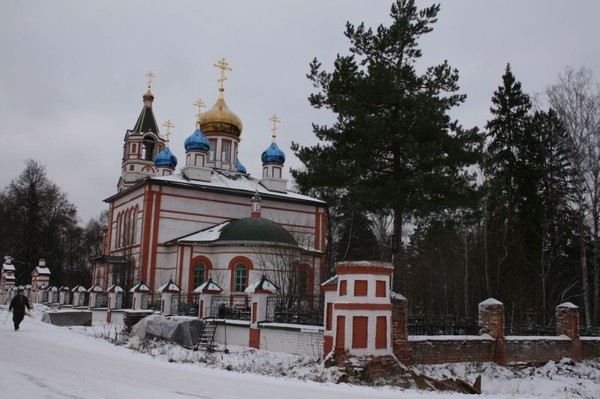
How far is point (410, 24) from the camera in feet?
68.4

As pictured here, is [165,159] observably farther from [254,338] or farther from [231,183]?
[254,338]

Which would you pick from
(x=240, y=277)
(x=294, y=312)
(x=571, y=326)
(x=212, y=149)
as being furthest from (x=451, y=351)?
(x=212, y=149)

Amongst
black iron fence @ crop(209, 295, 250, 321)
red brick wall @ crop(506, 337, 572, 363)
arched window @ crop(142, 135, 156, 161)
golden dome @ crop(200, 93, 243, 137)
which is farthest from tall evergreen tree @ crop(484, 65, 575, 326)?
arched window @ crop(142, 135, 156, 161)

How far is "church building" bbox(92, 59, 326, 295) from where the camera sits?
88.7ft

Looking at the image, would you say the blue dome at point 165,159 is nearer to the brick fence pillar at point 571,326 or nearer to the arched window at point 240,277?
the arched window at point 240,277

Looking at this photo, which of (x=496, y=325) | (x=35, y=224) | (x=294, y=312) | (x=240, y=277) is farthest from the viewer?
(x=35, y=224)

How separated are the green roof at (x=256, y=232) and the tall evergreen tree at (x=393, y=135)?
6853 mm

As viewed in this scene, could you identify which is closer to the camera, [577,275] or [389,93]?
[389,93]

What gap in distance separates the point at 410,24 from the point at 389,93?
3212mm

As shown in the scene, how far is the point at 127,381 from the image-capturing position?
873cm

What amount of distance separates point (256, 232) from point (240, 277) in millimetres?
2251

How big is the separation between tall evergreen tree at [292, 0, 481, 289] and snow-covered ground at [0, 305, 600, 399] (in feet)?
19.2

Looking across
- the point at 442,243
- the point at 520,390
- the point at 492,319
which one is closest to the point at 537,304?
the point at 442,243

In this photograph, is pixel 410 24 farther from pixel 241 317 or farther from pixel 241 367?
pixel 241 367
